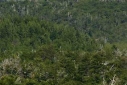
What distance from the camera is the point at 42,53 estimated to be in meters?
125

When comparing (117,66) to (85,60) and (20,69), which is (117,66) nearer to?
(85,60)

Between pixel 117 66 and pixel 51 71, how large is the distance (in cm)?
1419

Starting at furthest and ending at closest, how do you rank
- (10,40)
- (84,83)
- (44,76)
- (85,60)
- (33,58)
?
(10,40) → (33,58) → (85,60) → (44,76) → (84,83)

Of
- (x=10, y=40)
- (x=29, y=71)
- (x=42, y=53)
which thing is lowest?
(x=10, y=40)

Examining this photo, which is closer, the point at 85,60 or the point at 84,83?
the point at 84,83

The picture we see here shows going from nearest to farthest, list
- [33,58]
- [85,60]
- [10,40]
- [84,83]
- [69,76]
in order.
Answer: [84,83] → [69,76] → [85,60] → [33,58] → [10,40]

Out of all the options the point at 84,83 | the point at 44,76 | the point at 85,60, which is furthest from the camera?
the point at 85,60

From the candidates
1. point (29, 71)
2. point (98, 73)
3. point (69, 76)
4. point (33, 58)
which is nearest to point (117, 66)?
point (98, 73)

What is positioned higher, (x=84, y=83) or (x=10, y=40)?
(x=84, y=83)

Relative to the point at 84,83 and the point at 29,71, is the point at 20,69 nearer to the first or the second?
the point at 29,71

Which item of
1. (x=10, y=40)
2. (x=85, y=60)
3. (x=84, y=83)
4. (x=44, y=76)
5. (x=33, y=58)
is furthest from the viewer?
(x=10, y=40)

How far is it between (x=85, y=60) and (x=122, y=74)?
12228mm

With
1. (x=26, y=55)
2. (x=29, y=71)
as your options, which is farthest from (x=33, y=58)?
(x=29, y=71)

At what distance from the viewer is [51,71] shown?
84.6 m
